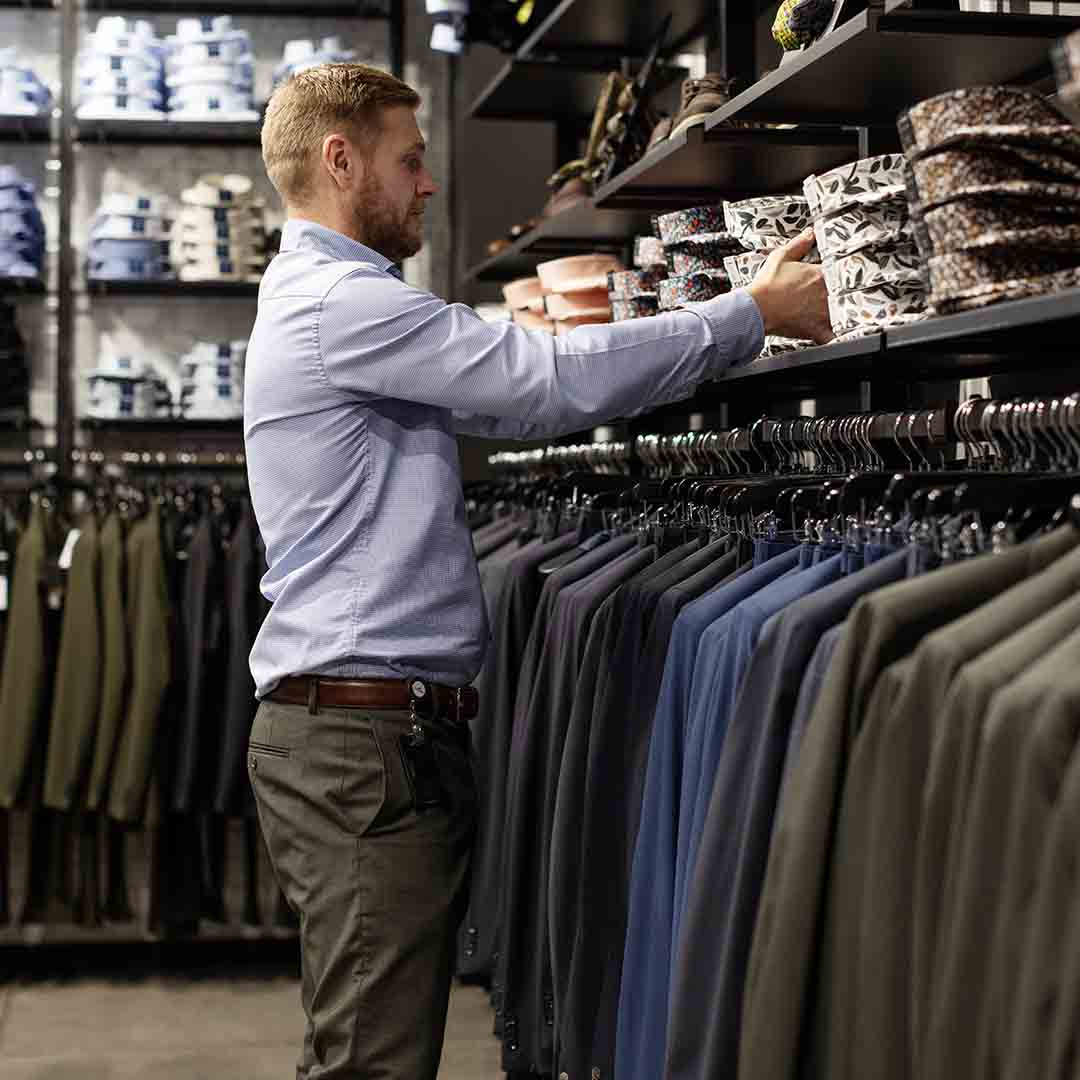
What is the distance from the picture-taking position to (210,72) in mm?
5508

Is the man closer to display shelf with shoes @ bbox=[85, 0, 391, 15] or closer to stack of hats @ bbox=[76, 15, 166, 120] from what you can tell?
stack of hats @ bbox=[76, 15, 166, 120]

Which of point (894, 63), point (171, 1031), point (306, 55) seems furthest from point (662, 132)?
point (306, 55)

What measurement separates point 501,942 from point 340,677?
2.81 feet

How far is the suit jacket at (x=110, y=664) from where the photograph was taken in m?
4.33

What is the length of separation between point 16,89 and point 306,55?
98 cm

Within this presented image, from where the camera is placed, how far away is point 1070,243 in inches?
64.7

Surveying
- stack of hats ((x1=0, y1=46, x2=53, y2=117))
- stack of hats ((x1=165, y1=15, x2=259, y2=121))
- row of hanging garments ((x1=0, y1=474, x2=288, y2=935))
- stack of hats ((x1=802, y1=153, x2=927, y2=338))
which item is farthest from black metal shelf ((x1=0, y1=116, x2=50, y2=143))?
stack of hats ((x1=802, y1=153, x2=927, y2=338))

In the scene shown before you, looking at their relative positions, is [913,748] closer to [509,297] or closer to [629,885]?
[629,885]

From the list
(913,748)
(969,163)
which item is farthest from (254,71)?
(913,748)

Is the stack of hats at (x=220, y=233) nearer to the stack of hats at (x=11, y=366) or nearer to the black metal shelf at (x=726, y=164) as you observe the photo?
the stack of hats at (x=11, y=366)

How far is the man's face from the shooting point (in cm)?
236

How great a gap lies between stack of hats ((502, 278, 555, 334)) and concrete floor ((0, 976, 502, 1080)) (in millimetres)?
1756

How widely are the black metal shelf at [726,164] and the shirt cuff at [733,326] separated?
0.62 metres

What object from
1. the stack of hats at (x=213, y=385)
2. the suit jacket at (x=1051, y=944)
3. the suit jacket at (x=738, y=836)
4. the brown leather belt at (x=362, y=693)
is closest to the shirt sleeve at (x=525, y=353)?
the brown leather belt at (x=362, y=693)
